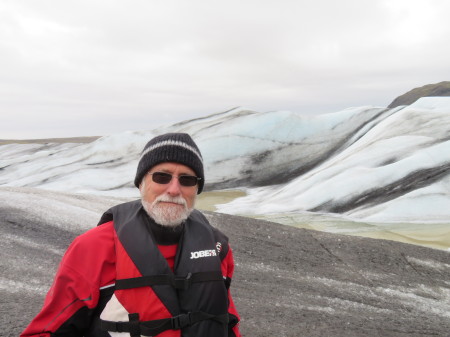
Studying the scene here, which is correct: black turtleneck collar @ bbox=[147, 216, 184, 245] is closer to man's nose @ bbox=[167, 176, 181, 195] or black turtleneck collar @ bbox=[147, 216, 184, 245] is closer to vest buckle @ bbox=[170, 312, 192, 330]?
man's nose @ bbox=[167, 176, 181, 195]

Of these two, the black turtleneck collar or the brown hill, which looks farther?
the brown hill

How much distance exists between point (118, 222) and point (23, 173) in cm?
2169

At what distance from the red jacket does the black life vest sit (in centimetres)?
6

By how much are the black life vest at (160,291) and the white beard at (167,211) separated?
10cm

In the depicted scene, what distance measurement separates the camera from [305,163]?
18641 mm

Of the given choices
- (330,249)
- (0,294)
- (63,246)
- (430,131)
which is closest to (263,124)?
(430,131)

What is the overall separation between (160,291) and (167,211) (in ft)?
1.52

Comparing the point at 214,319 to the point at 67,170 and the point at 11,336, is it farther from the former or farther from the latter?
the point at 67,170

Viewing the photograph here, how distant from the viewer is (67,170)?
19.8 meters

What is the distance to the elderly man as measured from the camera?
88.4 inches

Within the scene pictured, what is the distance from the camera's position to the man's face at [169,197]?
2.53m

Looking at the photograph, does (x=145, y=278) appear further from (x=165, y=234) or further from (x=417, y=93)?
(x=417, y=93)

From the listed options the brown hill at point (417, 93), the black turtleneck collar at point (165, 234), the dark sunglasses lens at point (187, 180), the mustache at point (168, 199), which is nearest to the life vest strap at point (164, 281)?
the black turtleneck collar at point (165, 234)

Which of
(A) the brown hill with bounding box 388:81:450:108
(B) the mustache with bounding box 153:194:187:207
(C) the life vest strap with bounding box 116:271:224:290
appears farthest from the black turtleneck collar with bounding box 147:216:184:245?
(A) the brown hill with bounding box 388:81:450:108
